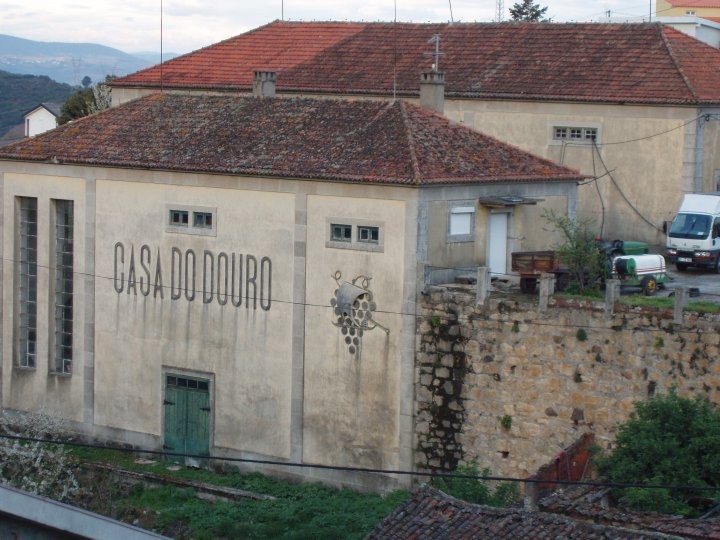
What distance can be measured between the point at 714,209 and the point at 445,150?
27.2ft

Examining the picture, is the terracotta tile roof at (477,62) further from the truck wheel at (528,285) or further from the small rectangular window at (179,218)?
the truck wheel at (528,285)

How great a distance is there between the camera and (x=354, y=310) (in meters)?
28.2

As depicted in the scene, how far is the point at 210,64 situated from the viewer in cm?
4497

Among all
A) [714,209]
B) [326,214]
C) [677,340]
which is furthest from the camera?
[714,209]

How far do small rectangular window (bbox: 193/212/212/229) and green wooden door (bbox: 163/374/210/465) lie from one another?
3251 millimetres

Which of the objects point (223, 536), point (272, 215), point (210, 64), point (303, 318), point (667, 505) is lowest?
point (223, 536)

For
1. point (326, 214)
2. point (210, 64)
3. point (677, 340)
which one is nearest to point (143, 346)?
point (326, 214)

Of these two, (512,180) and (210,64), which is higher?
(210,64)

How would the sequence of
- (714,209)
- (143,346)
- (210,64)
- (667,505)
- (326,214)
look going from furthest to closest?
(210,64) → (714,209) → (143,346) → (326,214) → (667,505)

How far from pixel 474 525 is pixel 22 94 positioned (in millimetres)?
143651

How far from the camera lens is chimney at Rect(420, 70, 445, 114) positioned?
106 feet

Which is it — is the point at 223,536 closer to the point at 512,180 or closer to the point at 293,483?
the point at 293,483

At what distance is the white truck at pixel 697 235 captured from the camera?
34.2 meters

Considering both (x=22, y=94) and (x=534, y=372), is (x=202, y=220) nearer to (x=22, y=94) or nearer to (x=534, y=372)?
(x=534, y=372)
